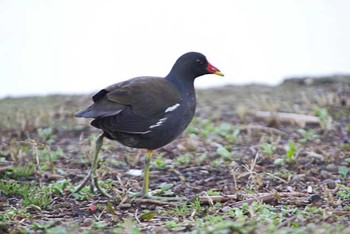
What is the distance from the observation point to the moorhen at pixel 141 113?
5.81m

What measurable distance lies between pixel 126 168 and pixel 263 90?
4.75 m

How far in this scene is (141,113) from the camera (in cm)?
586

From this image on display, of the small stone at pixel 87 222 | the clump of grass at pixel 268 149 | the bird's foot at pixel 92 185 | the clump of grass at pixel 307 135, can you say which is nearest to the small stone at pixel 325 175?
the clump of grass at pixel 268 149

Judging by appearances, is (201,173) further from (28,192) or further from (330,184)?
(28,192)

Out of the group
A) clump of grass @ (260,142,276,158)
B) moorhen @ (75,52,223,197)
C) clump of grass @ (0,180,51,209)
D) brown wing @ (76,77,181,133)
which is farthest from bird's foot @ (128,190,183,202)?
clump of grass @ (260,142,276,158)

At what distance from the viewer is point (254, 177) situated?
6000mm

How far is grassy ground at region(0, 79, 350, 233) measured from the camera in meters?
4.90

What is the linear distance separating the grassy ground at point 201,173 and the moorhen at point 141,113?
0.41 metres

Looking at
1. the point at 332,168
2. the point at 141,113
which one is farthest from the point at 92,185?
the point at 332,168

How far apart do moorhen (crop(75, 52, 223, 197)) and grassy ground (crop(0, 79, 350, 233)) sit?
411mm

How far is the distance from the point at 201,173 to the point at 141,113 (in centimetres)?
115

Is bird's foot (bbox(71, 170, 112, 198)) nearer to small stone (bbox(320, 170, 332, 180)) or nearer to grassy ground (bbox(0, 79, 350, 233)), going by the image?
grassy ground (bbox(0, 79, 350, 233))

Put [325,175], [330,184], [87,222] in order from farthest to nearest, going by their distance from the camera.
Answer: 1. [325,175]
2. [330,184]
3. [87,222]

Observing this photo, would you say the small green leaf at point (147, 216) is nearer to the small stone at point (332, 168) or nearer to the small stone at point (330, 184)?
the small stone at point (330, 184)
